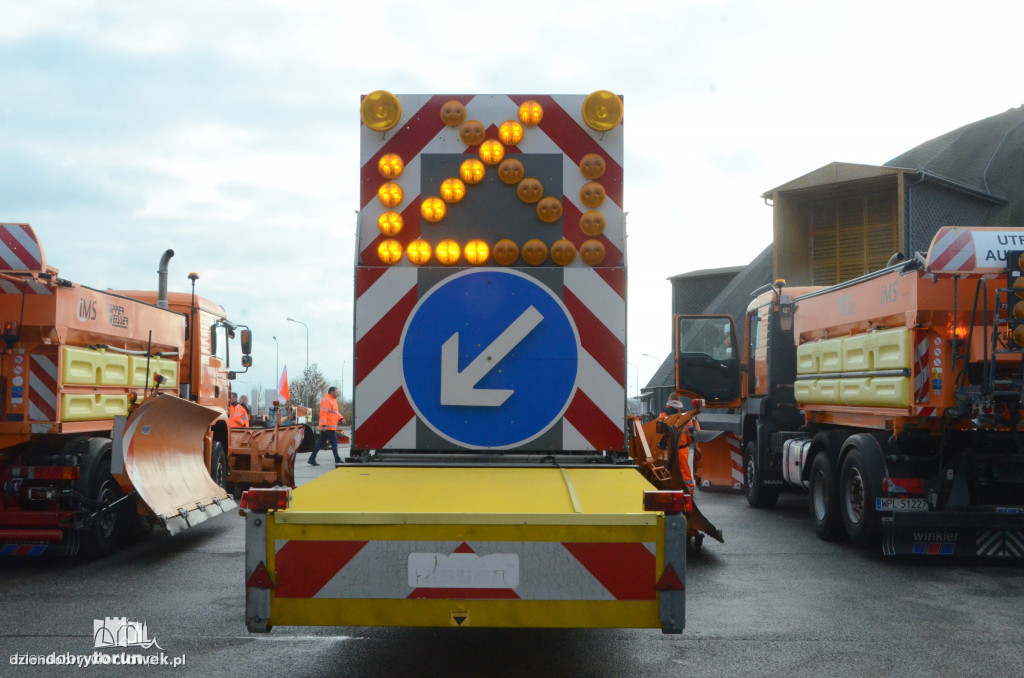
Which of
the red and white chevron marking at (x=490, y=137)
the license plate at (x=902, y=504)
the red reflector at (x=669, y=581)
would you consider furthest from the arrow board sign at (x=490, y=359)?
the license plate at (x=902, y=504)

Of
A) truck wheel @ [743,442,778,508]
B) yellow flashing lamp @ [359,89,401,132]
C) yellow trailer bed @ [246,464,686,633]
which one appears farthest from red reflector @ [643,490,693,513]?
truck wheel @ [743,442,778,508]

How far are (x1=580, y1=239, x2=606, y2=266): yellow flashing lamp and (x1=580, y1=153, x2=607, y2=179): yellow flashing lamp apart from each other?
37 centimetres

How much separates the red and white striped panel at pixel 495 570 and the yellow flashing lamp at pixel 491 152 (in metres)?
2.20

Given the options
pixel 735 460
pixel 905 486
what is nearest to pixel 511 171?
pixel 905 486

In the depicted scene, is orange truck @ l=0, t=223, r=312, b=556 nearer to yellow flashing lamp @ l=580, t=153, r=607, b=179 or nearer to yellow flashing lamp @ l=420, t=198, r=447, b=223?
yellow flashing lamp @ l=420, t=198, r=447, b=223

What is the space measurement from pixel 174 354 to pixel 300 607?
24.5 feet

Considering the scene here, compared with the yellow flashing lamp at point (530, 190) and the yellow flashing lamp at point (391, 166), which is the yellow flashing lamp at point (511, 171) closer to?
the yellow flashing lamp at point (530, 190)

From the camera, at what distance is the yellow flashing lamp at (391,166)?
15.6 feet

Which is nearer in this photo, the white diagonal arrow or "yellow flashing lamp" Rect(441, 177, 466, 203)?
the white diagonal arrow

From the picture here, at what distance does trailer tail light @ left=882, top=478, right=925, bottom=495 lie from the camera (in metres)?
7.97

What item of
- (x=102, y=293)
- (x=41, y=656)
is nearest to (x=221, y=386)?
(x=102, y=293)

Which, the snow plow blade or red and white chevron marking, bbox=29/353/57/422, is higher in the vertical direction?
red and white chevron marking, bbox=29/353/57/422

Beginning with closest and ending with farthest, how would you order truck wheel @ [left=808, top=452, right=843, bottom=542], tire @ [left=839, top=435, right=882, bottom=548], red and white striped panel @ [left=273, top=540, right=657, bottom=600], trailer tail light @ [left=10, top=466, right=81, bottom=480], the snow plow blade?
red and white striped panel @ [left=273, top=540, right=657, bottom=600]
trailer tail light @ [left=10, top=466, right=81, bottom=480]
the snow plow blade
tire @ [left=839, top=435, right=882, bottom=548]
truck wheel @ [left=808, top=452, right=843, bottom=542]

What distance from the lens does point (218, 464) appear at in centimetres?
1069
